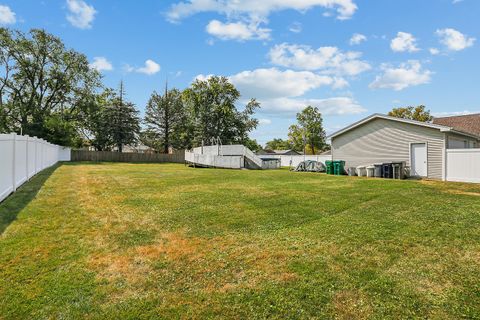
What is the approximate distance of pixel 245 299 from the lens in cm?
276

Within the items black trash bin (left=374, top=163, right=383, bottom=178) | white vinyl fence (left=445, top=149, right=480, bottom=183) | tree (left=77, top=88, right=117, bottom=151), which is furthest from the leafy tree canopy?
white vinyl fence (left=445, top=149, right=480, bottom=183)

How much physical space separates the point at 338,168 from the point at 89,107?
3143 cm

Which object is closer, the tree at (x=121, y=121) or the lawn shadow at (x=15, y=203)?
the lawn shadow at (x=15, y=203)

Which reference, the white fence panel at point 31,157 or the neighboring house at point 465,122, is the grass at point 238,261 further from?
the neighboring house at point 465,122

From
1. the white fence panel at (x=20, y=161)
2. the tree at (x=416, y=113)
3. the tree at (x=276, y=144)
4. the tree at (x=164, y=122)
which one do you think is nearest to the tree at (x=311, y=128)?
the tree at (x=416, y=113)

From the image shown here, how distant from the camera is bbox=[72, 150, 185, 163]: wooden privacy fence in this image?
32.7 meters

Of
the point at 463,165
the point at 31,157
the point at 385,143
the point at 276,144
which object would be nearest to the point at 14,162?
the point at 31,157

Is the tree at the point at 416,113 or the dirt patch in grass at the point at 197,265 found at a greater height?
the tree at the point at 416,113

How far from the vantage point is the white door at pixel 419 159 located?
14344mm

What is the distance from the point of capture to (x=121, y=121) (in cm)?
3850

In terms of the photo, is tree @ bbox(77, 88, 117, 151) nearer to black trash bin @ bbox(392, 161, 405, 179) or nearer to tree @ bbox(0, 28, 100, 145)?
tree @ bbox(0, 28, 100, 145)

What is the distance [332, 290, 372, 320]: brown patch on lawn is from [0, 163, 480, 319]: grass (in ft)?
0.03

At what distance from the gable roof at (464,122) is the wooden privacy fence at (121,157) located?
2857 centimetres

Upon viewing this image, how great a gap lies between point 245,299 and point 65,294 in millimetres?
1796
